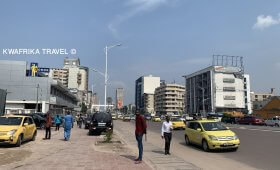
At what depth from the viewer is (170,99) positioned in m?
172

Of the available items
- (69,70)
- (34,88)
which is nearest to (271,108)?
(34,88)

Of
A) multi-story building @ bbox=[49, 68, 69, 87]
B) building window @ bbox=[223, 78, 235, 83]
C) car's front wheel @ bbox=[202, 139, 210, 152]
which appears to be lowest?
car's front wheel @ bbox=[202, 139, 210, 152]

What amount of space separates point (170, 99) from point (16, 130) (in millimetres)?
157949

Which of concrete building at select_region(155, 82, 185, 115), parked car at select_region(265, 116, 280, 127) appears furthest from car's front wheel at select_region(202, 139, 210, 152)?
concrete building at select_region(155, 82, 185, 115)

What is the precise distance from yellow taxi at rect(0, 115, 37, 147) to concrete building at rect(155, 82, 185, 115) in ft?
503

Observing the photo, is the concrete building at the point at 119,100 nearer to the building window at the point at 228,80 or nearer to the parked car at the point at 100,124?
the parked car at the point at 100,124

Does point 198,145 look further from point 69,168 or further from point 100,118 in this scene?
point 100,118

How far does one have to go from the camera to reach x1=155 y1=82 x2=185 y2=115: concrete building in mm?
171875

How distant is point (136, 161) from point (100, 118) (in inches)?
611

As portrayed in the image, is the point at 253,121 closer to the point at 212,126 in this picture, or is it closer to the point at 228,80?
the point at 212,126

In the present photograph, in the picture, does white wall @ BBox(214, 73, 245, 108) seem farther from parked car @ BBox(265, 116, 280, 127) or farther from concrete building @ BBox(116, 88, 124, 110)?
parked car @ BBox(265, 116, 280, 127)

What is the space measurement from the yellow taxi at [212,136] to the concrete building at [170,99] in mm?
152671

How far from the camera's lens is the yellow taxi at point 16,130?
15.6 metres

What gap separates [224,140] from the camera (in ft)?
50.5
